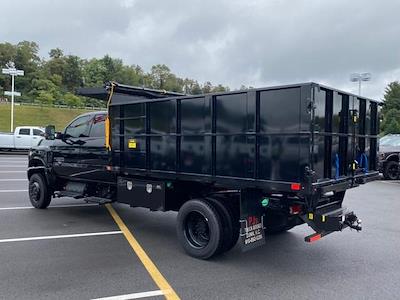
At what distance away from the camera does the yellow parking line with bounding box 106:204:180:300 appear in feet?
15.2

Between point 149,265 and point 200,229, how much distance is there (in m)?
0.98

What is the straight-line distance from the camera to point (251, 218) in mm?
5664

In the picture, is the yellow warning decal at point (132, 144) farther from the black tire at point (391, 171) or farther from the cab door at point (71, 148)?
the black tire at point (391, 171)

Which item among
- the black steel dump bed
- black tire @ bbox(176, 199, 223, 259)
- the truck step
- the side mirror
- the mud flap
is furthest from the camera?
the side mirror

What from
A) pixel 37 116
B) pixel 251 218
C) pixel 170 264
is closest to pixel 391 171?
pixel 251 218

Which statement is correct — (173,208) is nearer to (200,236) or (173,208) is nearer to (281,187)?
(200,236)

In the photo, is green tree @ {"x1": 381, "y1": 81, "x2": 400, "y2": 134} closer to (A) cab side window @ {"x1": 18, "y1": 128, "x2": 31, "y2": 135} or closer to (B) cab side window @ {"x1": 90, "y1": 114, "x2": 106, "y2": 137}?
(A) cab side window @ {"x1": 18, "y1": 128, "x2": 31, "y2": 135}

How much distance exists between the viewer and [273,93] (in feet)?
16.9

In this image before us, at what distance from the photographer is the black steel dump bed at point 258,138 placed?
196 inches

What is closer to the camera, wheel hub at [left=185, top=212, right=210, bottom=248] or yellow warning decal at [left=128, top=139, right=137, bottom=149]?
wheel hub at [left=185, top=212, right=210, bottom=248]

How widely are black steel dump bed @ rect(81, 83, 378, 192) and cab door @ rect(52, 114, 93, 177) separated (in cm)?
175

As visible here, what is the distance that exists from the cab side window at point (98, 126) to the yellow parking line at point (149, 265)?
1780 millimetres

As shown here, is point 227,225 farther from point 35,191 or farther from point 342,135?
point 35,191

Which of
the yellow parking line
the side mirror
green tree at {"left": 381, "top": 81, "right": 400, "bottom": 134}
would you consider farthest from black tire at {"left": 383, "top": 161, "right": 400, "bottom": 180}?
green tree at {"left": 381, "top": 81, "right": 400, "bottom": 134}
